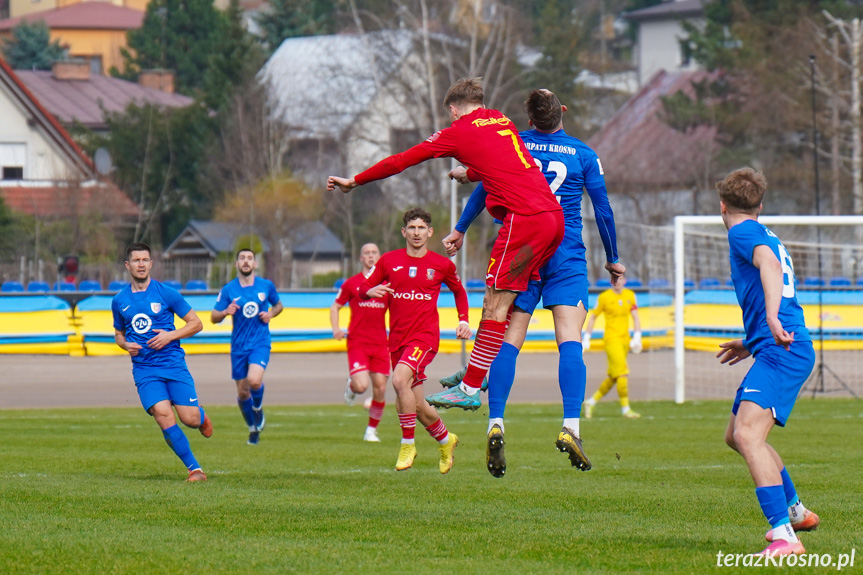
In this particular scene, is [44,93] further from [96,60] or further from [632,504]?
[632,504]

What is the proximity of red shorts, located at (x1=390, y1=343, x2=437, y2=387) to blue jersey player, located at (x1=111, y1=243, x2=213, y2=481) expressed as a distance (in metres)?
2.03

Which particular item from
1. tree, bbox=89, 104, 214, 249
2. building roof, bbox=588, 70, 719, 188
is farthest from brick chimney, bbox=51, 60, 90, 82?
building roof, bbox=588, 70, 719, 188

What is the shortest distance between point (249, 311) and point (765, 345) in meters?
9.08

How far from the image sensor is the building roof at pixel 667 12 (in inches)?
2945

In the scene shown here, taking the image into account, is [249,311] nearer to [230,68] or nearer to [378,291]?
[378,291]

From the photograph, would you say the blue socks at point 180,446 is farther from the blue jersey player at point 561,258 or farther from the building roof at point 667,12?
the building roof at point 667,12

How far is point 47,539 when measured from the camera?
24.3ft

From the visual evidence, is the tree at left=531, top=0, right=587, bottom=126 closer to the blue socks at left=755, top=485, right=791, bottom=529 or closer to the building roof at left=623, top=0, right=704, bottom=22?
the building roof at left=623, top=0, right=704, bottom=22

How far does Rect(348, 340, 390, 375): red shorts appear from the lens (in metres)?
15.0

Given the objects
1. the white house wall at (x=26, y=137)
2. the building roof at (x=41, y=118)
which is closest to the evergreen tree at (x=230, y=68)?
the building roof at (x=41, y=118)

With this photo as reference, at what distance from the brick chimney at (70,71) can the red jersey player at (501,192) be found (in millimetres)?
60878

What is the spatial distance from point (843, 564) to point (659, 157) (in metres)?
48.3

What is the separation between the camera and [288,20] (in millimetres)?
69250

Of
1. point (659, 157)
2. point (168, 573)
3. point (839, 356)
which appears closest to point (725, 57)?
point (659, 157)
